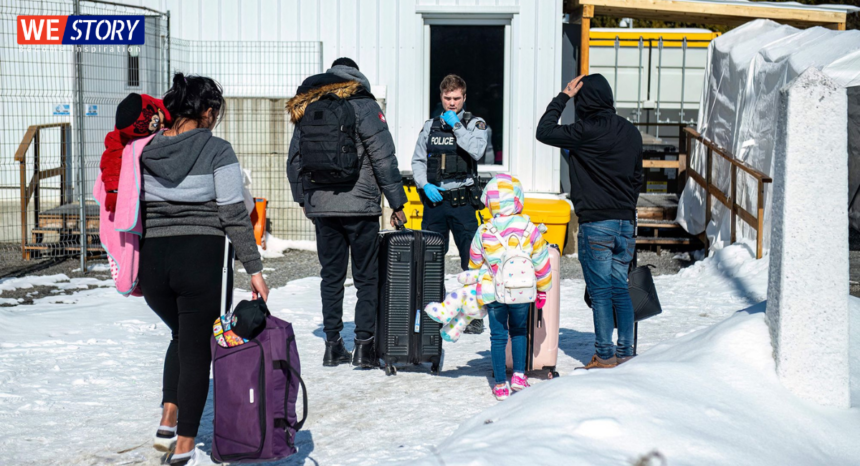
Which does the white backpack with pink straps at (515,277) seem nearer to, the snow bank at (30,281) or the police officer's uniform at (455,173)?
the police officer's uniform at (455,173)

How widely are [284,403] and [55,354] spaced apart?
119 inches

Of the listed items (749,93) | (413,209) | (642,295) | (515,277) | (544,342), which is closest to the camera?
(515,277)

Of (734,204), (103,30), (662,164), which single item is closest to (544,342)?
(734,204)

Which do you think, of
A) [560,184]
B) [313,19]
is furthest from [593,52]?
[313,19]

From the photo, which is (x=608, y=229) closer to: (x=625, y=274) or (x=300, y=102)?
(x=625, y=274)

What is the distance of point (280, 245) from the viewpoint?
1078 centimetres

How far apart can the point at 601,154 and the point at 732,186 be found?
4.52 meters

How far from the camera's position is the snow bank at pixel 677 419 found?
3348 mm

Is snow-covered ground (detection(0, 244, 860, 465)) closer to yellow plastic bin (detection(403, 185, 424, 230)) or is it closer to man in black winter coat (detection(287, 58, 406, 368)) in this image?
man in black winter coat (detection(287, 58, 406, 368))

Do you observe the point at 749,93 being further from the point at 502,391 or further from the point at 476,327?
the point at 502,391

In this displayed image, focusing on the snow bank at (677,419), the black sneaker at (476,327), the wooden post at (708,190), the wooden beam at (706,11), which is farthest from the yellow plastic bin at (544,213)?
the snow bank at (677,419)

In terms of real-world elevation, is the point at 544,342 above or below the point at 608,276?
below

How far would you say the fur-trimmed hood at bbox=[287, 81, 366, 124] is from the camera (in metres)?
5.28

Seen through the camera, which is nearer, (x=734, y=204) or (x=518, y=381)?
(x=518, y=381)
